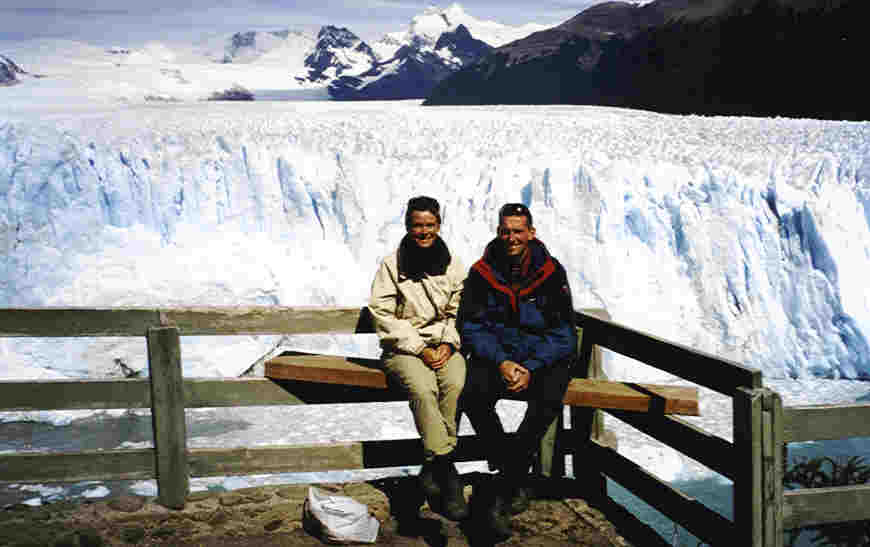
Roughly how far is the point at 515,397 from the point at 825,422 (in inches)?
41.6

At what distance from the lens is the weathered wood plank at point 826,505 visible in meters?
2.54

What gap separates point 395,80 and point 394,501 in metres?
143

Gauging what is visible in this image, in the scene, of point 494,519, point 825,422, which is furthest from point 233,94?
point 825,422

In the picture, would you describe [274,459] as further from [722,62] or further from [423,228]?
[722,62]

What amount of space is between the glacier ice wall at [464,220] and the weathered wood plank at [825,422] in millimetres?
6823

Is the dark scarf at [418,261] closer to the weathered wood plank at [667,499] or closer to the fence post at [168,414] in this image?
the fence post at [168,414]

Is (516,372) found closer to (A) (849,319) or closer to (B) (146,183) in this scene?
(A) (849,319)

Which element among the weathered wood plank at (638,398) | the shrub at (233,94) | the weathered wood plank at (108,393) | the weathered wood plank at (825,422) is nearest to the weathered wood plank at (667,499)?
the weathered wood plank at (638,398)

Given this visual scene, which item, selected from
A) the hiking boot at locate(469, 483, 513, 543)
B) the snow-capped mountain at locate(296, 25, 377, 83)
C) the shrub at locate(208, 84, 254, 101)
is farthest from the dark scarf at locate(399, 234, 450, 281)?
the snow-capped mountain at locate(296, 25, 377, 83)

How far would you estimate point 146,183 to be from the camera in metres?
10.2

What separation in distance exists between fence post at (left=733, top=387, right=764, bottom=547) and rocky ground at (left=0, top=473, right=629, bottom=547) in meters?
0.63

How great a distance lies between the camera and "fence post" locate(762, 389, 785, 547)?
244 centimetres

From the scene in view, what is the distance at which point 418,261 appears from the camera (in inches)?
125

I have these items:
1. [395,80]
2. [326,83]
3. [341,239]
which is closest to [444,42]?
[395,80]
